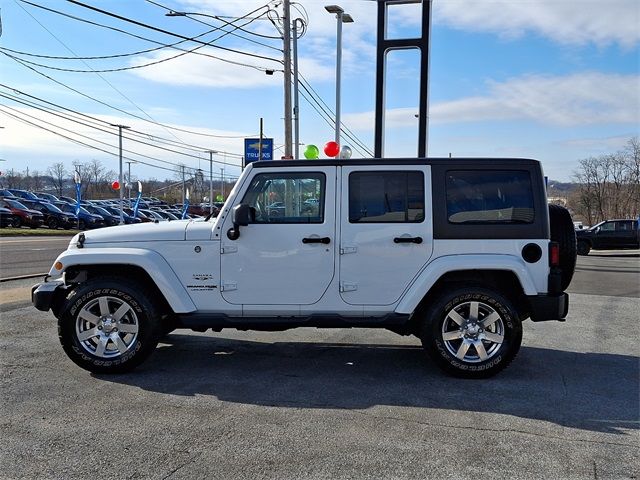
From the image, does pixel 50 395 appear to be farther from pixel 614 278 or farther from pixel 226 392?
pixel 614 278

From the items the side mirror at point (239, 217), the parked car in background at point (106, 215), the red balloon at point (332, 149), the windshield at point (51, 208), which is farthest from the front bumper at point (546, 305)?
the parked car in background at point (106, 215)

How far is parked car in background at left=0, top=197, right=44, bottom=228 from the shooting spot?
33.3 m

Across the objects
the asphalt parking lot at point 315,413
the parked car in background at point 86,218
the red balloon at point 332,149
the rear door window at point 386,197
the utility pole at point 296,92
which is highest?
the utility pole at point 296,92

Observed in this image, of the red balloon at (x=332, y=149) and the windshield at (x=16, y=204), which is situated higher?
the red balloon at (x=332, y=149)

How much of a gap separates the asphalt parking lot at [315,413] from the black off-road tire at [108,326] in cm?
15

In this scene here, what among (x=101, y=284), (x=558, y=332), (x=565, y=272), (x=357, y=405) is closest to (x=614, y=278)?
(x=558, y=332)

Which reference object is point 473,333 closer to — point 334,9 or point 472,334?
point 472,334

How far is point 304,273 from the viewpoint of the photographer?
17.0 ft

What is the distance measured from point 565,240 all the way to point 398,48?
558cm

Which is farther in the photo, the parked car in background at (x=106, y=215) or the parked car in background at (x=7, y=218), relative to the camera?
the parked car in background at (x=106, y=215)

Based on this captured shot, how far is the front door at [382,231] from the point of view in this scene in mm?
5125

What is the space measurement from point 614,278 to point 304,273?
11362mm

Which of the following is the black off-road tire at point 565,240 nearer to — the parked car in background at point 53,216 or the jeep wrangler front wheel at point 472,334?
the jeep wrangler front wheel at point 472,334

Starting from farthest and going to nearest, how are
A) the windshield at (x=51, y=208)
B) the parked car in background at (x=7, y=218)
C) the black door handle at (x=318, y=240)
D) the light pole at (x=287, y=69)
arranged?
the windshield at (x=51, y=208)
the parked car in background at (x=7, y=218)
the light pole at (x=287, y=69)
the black door handle at (x=318, y=240)
